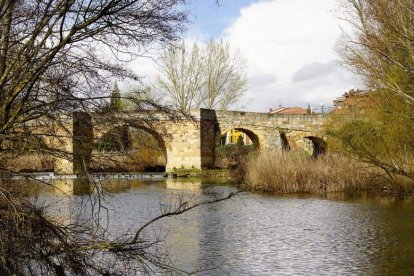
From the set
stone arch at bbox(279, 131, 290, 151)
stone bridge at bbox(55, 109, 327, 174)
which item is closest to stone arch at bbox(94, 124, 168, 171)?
stone bridge at bbox(55, 109, 327, 174)

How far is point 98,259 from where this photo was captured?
5703mm

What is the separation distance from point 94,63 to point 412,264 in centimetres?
524

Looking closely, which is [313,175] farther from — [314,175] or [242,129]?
[242,129]

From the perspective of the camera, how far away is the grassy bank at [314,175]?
1661cm

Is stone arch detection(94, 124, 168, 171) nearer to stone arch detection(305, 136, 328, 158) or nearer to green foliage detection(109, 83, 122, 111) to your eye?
green foliage detection(109, 83, 122, 111)

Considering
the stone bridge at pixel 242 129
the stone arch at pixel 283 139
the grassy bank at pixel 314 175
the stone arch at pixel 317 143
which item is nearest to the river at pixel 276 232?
the grassy bank at pixel 314 175

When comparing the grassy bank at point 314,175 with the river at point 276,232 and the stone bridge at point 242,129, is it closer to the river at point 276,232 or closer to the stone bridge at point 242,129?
the river at point 276,232

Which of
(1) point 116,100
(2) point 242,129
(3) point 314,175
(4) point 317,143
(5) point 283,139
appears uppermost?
(2) point 242,129

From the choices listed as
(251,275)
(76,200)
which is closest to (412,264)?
(251,275)

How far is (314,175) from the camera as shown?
17.1m

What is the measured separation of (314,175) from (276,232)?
23.6 ft

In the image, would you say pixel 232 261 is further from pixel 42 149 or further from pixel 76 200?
pixel 42 149

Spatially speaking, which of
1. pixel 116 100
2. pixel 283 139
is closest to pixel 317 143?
pixel 283 139

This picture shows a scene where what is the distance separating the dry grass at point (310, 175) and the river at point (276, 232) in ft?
5.91
